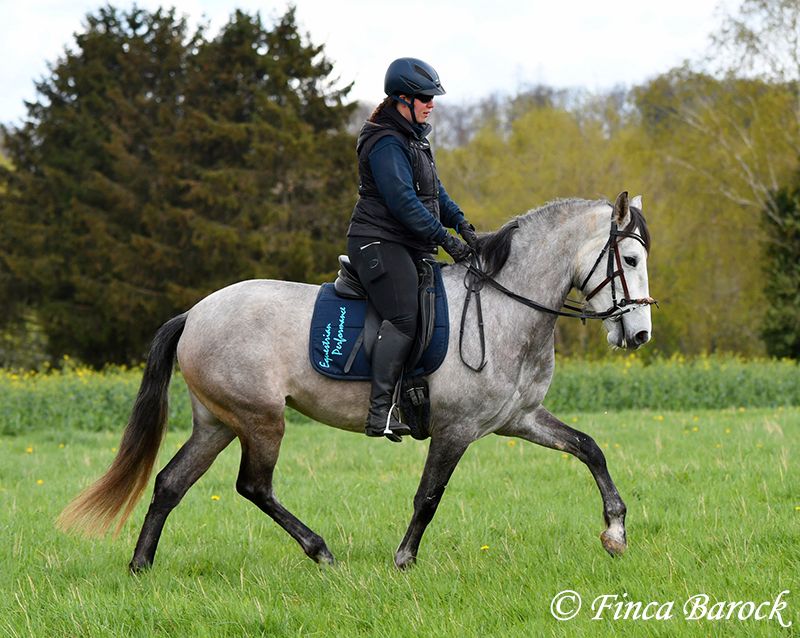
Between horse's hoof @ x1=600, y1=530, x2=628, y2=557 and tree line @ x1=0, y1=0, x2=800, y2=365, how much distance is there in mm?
21410

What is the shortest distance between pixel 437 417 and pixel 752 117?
3185cm

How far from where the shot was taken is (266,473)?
581 cm

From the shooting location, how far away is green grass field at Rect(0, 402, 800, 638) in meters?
4.54

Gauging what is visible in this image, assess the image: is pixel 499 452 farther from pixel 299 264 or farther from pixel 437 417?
pixel 299 264

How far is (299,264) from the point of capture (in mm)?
27984

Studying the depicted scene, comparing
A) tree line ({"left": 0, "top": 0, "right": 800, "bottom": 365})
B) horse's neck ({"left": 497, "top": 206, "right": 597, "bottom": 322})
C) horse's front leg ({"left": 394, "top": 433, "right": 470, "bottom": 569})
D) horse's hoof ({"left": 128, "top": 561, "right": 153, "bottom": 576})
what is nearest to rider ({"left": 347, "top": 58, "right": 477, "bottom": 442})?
horse's front leg ({"left": 394, "top": 433, "right": 470, "bottom": 569})

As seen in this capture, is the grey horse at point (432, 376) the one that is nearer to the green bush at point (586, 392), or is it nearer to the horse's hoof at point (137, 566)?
the horse's hoof at point (137, 566)

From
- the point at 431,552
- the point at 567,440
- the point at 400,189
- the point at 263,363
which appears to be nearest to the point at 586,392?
the point at 567,440

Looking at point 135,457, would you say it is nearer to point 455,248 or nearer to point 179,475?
point 179,475

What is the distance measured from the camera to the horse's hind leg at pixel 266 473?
18.7 feet

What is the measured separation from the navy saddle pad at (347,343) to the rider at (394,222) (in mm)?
144

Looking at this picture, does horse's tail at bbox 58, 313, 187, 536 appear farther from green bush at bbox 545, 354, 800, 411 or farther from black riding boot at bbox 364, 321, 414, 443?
green bush at bbox 545, 354, 800, 411

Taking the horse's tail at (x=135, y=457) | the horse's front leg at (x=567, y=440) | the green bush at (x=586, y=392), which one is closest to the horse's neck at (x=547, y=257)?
the horse's front leg at (x=567, y=440)

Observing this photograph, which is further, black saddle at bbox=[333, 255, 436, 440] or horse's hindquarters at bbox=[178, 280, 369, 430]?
horse's hindquarters at bbox=[178, 280, 369, 430]
